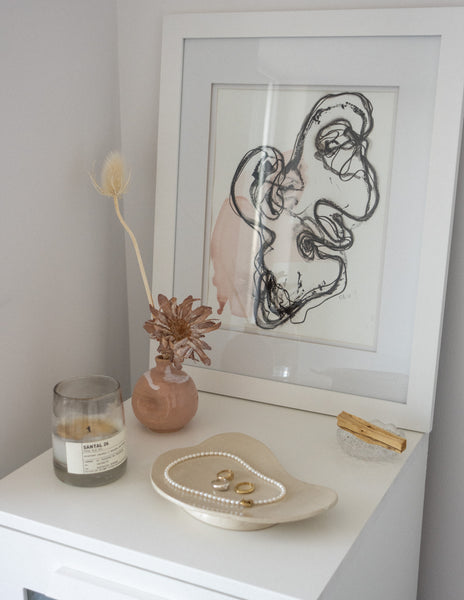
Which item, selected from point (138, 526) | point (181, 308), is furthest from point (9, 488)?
point (181, 308)

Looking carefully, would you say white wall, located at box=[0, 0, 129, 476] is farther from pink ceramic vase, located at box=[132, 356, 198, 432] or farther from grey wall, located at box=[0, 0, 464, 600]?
pink ceramic vase, located at box=[132, 356, 198, 432]

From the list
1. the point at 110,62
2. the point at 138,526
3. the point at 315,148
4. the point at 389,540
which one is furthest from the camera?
the point at 110,62

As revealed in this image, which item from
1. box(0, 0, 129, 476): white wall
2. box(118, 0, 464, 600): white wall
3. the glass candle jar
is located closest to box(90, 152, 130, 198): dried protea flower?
box(0, 0, 129, 476): white wall

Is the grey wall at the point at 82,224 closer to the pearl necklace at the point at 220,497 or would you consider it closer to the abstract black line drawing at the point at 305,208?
the abstract black line drawing at the point at 305,208

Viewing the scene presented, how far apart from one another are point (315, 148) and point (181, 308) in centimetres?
30

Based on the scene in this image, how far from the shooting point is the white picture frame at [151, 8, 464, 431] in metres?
0.84

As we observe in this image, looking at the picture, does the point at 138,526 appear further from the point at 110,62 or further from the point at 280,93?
the point at 110,62

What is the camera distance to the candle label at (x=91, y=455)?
2.35ft

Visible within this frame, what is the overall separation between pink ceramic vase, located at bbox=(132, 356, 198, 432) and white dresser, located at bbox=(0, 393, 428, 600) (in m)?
0.03

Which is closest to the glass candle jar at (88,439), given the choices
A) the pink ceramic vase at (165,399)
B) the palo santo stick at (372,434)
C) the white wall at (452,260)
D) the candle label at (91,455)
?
the candle label at (91,455)

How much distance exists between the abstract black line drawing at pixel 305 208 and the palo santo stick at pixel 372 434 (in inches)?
7.5

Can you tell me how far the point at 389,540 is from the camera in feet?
2.61

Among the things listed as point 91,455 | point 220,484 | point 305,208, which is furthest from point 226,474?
point 305,208

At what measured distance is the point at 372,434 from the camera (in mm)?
793
